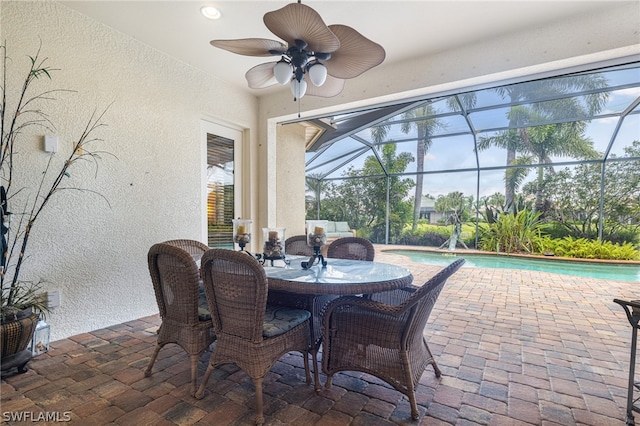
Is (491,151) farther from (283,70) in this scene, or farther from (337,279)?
(337,279)

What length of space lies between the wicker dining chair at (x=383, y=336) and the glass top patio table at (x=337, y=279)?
0.10 meters

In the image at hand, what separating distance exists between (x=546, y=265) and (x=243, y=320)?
740cm

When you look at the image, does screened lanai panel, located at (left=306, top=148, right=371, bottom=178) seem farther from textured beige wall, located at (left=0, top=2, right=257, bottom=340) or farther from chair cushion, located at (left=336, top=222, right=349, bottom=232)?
textured beige wall, located at (left=0, top=2, right=257, bottom=340)

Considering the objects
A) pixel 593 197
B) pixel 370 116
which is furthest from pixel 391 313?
pixel 593 197

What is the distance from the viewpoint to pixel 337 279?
1.85 m

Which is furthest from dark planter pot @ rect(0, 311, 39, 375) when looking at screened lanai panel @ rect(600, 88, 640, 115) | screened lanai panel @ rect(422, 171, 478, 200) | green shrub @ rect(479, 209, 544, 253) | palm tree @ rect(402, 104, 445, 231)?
green shrub @ rect(479, 209, 544, 253)

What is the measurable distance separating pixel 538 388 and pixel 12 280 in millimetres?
3764

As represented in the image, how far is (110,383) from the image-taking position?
6.44 feet

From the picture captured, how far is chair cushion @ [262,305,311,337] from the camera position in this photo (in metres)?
1.76

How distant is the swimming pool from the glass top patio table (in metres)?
3.82

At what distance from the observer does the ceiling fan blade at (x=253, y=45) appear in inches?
73.9

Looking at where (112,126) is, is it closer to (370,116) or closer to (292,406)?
(292,406)

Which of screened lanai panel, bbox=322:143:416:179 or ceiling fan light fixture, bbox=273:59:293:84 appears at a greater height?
screened lanai panel, bbox=322:143:416:179

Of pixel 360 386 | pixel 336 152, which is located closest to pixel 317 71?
pixel 360 386
